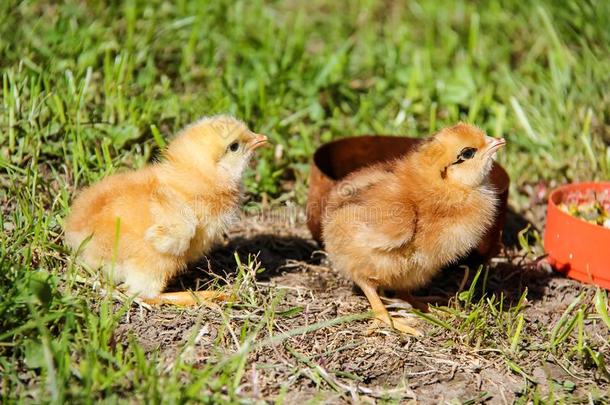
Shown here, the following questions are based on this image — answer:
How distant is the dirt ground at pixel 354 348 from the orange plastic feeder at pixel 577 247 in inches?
3.1

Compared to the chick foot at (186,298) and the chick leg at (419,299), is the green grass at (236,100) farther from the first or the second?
the chick leg at (419,299)

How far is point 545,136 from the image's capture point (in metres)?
5.29

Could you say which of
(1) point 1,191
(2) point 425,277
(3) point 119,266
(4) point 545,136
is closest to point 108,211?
(3) point 119,266

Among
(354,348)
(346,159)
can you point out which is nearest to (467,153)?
(354,348)

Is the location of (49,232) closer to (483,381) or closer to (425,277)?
(425,277)

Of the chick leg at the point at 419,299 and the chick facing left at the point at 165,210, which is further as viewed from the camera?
the chick leg at the point at 419,299

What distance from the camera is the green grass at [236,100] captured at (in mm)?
3029

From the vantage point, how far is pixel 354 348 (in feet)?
11.4

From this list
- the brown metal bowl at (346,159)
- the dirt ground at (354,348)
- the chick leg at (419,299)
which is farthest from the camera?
the brown metal bowl at (346,159)

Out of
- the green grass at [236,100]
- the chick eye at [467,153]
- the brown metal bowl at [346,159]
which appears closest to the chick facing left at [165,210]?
the green grass at [236,100]

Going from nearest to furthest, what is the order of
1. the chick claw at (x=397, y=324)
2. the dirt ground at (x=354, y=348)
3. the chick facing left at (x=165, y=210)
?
the dirt ground at (x=354, y=348) < the chick facing left at (x=165, y=210) < the chick claw at (x=397, y=324)

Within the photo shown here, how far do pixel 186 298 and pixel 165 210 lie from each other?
44cm

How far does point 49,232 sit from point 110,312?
674mm

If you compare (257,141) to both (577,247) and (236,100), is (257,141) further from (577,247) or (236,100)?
(577,247)
